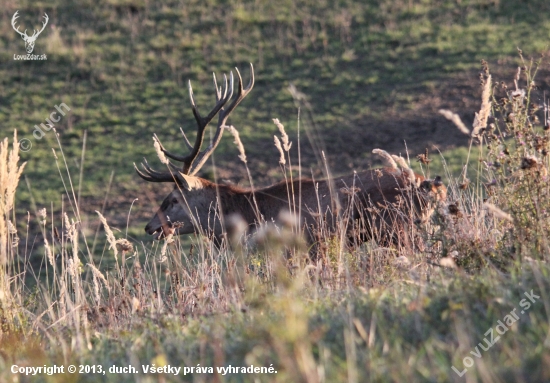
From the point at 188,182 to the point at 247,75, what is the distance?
42.5ft

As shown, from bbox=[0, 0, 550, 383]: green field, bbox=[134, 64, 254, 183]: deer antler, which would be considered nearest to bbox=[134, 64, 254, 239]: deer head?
bbox=[134, 64, 254, 183]: deer antler

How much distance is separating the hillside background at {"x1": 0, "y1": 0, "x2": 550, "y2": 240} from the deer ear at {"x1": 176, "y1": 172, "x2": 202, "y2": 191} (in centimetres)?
514

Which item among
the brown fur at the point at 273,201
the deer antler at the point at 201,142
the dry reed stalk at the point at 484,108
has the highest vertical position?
the dry reed stalk at the point at 484,108

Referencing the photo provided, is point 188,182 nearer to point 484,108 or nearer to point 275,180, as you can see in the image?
point 484,108

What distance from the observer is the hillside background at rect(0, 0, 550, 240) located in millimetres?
16812

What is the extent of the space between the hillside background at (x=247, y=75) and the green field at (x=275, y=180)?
0.23 feet

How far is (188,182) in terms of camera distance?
8.55 m

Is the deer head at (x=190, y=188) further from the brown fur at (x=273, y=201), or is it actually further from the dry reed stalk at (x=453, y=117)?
the dry reed stalk at (x=453, y=117)

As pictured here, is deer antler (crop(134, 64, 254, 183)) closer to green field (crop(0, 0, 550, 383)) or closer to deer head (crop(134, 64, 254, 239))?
deer head (crop(134, 64, 254, 239))

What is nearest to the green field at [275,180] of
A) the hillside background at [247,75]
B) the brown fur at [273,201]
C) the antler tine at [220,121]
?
the hillside background at [247,75]

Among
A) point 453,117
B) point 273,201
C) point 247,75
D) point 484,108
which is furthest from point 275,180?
point 453,117

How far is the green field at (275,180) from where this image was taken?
3215 mm

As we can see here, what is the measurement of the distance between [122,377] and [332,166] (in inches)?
516

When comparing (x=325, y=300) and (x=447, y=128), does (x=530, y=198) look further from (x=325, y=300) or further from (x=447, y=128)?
(x=447, y=128)
